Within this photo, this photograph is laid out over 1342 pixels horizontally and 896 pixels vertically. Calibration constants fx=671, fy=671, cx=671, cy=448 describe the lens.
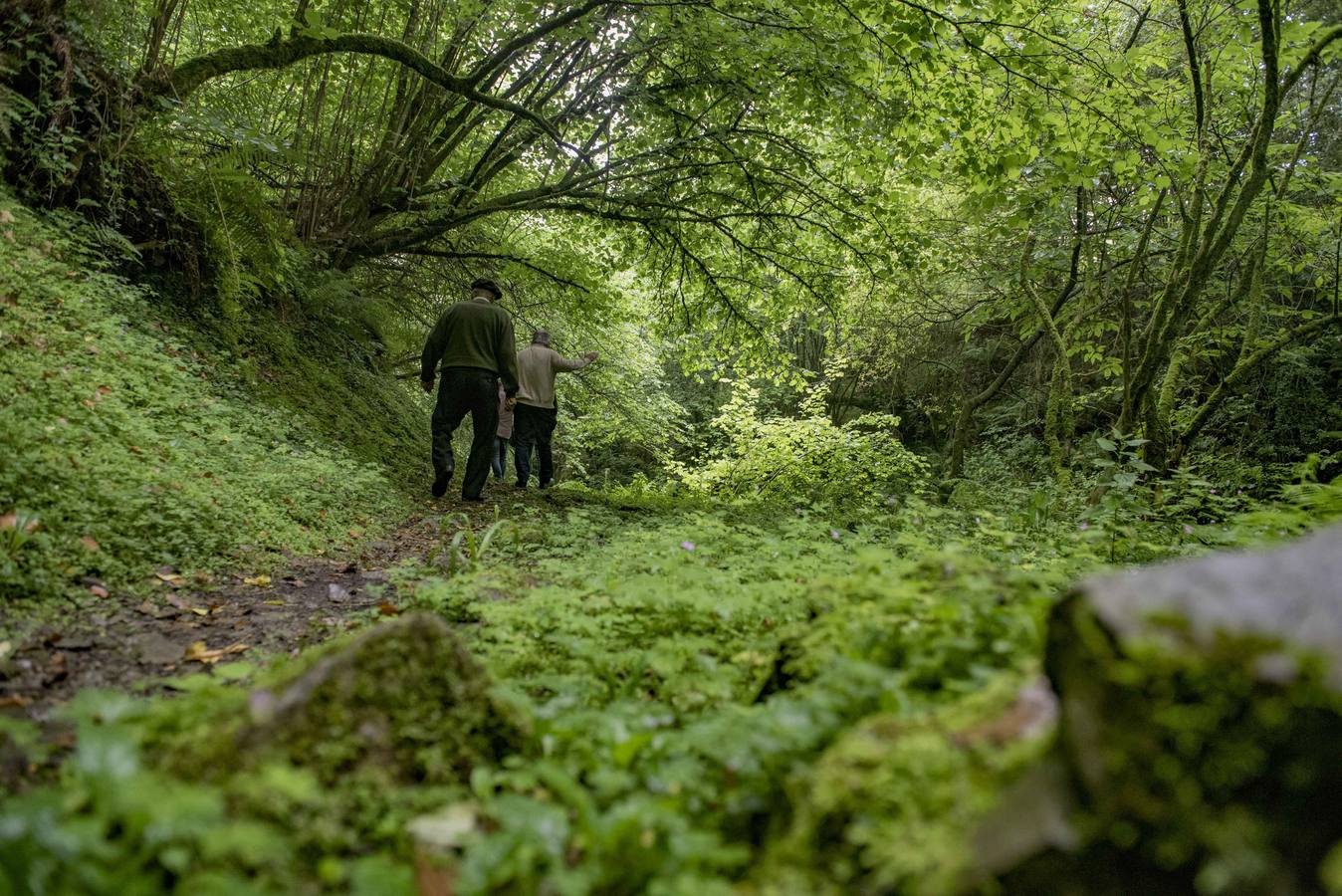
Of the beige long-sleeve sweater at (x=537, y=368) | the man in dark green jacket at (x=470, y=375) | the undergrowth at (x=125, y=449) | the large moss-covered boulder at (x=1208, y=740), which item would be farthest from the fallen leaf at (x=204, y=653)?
the beige long-sleeve sweater at (x=537, y=368)

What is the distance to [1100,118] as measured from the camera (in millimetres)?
6453

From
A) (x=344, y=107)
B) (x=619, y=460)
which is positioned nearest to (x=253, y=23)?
(x=344, y=107)

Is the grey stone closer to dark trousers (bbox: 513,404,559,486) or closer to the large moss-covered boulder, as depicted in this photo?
the large moss-covered boulder

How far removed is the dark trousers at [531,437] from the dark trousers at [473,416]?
2.46m

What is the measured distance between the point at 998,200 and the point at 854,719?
266 inches

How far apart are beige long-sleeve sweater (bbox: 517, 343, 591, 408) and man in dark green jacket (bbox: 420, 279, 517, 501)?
2.31 metres

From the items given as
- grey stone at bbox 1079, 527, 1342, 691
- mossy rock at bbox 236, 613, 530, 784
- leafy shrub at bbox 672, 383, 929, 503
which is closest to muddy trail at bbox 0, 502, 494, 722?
mossy rock at bbox 236, 613, 530, 784

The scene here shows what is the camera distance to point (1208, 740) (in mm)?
978

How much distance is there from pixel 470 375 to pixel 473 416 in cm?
49

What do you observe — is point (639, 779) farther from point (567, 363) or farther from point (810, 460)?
point (810, 460)

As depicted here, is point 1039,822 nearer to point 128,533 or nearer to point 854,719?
point 854,719

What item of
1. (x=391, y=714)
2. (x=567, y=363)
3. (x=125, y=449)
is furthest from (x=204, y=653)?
(x=567, y=363)

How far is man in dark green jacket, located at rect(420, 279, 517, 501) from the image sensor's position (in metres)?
8.00

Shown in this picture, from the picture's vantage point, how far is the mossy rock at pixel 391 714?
4.83 ft
